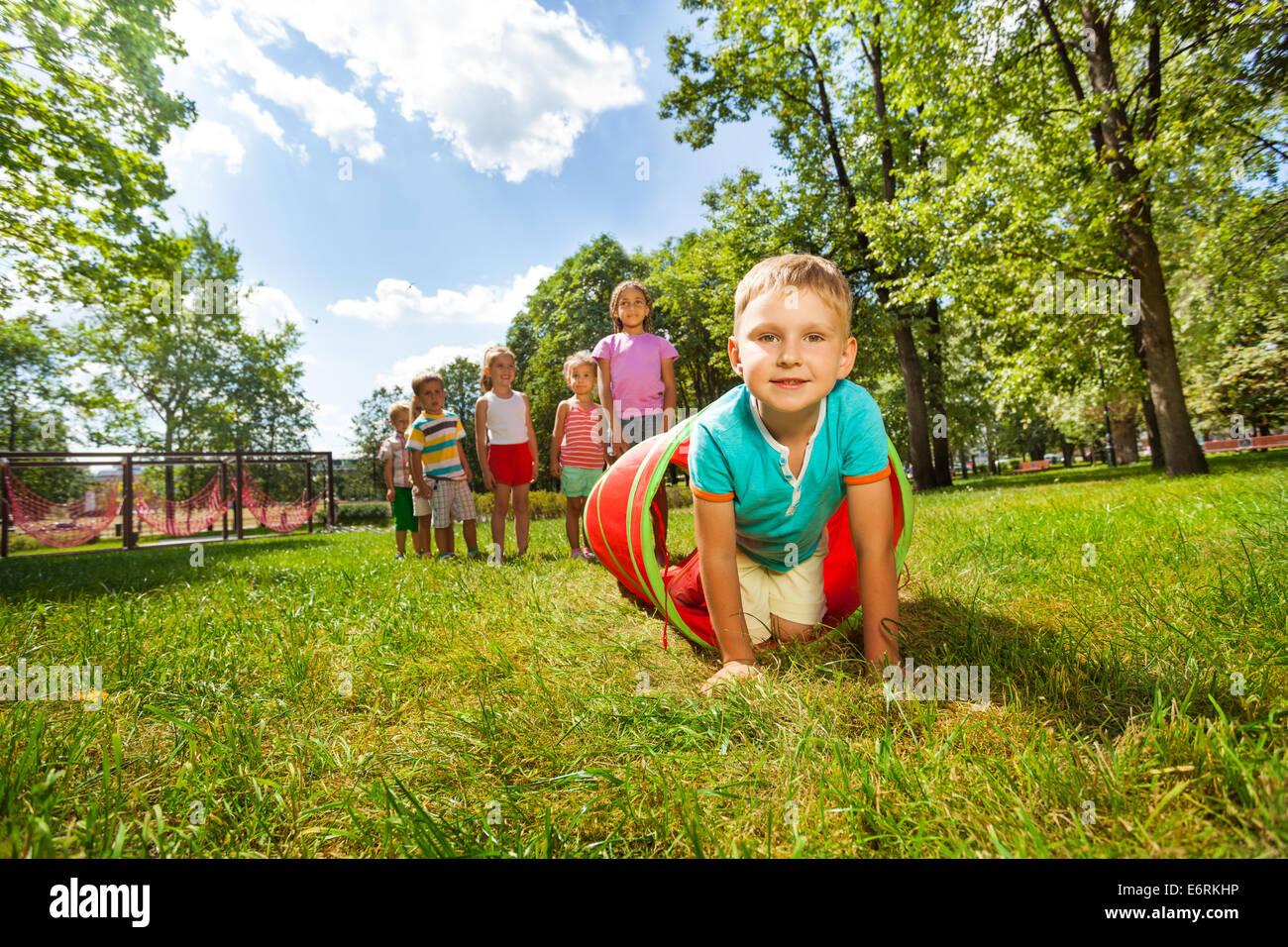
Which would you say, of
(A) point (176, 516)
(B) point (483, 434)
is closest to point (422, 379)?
(B) point (483, 434)

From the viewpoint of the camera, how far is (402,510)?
736 centimetres

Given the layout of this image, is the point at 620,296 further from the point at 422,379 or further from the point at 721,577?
the point at 721,577

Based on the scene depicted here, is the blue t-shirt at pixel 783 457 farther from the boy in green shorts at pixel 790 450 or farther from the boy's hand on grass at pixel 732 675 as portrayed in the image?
the boy's hand on grass at pixel 732 675

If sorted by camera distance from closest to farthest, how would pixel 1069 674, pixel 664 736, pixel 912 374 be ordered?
1. pixel 664 736
2. pixel 1069 674
3. pixel 912 374

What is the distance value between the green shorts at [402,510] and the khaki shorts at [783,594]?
5883mm

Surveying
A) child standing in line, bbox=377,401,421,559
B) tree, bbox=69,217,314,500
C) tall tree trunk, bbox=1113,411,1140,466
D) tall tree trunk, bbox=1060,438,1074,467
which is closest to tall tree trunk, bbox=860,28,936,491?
child standing in line, bbox=377,401,421,559

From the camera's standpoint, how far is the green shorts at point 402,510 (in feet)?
24.1

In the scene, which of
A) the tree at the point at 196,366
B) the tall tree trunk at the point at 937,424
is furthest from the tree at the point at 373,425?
the tall tree trunk at the point at 937,424

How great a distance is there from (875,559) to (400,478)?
7064mm

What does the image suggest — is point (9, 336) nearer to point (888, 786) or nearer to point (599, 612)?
point (599, 612)

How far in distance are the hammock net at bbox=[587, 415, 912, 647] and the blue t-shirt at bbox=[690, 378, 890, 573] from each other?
0.18m
